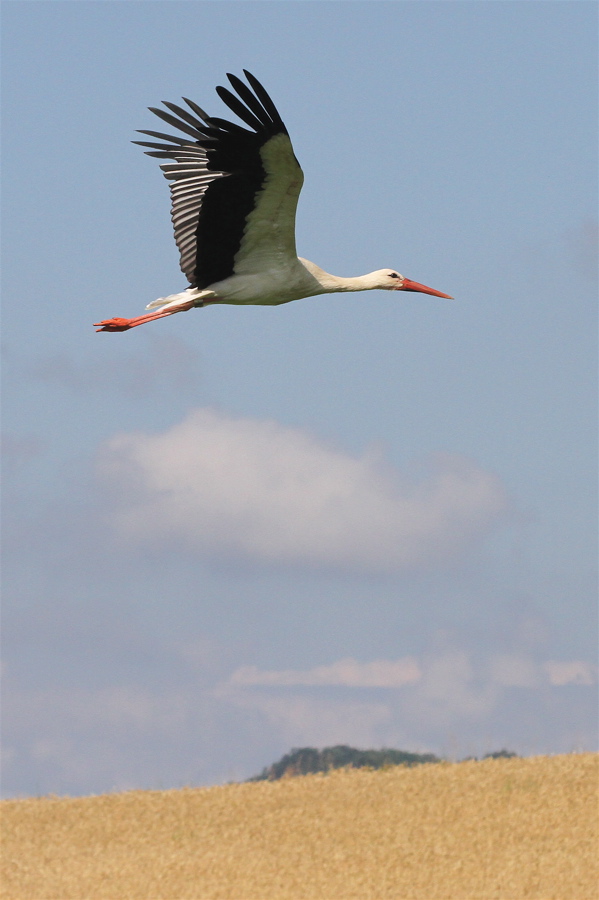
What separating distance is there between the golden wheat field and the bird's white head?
5267 mm

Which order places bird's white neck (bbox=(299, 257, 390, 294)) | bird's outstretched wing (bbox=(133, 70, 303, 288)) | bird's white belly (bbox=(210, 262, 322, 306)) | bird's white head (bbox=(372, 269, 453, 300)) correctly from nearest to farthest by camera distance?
bird's outstretched wing (bbox=(133, 70, 303, 288)) < bird's white belly (bbox=(210, 262, 322, 306)) < bird's white neck (bbox=(299, 257, 390, 294)) < bird's white head (bbox=(372, 269, 453, 300))

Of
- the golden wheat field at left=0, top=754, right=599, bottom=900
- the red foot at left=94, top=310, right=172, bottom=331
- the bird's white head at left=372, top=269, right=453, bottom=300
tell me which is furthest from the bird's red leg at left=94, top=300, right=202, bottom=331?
the golden wheat field at left=0, top=754, right=599, bottom=900

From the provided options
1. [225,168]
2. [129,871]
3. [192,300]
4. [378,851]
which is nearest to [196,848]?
[129,871]

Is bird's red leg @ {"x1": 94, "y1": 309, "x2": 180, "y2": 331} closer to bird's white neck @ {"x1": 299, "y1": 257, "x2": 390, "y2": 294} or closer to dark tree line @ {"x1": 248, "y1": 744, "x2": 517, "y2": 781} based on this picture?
bird's white neck @ {"x1": 299, "y1": 257, "x2": 390, "y2": 294}

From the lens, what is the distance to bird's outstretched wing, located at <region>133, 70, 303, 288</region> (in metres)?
8.50

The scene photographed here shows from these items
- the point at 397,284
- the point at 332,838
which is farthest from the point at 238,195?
the point at 332,838

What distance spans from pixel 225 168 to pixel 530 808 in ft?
26.7

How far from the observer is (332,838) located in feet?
43.6

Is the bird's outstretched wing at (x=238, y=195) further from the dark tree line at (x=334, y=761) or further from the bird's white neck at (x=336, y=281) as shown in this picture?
the dark tree line at (x=334, y=761)

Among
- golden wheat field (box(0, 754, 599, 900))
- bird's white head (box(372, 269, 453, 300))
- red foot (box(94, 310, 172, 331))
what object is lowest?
golden wheat field (box(0, 754, 599, 900))

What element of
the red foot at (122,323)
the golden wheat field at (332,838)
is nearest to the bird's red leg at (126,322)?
the red foot at (122,323)

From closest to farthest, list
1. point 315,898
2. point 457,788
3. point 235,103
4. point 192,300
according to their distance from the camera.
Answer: point 235,103, point 192,300, point 315,898, point 457,788

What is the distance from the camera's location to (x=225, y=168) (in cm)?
880

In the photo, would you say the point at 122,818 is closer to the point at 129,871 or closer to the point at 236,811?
the point at 236,811
